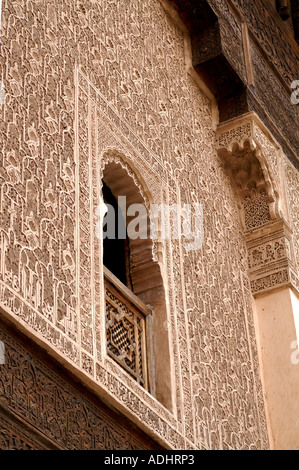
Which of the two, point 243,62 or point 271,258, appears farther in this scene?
point 243,62

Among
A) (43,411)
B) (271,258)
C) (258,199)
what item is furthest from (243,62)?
(43,411)

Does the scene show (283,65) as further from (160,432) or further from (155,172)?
(160,432)

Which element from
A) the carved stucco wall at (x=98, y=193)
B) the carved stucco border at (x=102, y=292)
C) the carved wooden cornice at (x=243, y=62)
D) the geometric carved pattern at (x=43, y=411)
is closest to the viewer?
the geometric carved pattern at (x=43, y=411)

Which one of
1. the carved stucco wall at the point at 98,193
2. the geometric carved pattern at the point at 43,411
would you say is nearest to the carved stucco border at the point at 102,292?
the carved stucco wall at the point at 98,193

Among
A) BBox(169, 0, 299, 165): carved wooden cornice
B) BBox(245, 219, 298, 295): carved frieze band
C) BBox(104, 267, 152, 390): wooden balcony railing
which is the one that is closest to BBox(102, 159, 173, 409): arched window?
BBox(104, 267, 152, 390): wooden balcony railing

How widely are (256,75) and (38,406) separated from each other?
381 cm

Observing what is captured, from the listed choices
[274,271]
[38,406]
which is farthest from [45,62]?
[274,271]

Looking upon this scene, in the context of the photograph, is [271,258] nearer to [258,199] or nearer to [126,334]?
[258,199]

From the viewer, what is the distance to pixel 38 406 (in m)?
3.90

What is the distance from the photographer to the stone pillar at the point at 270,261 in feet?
19.6

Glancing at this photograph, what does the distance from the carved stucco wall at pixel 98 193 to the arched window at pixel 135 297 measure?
0.07m

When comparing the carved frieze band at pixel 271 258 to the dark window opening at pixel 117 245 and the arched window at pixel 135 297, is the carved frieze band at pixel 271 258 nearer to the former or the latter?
the dark window opening at pixel 117 245

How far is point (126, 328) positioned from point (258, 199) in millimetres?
1951

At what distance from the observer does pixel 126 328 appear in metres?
5.03
